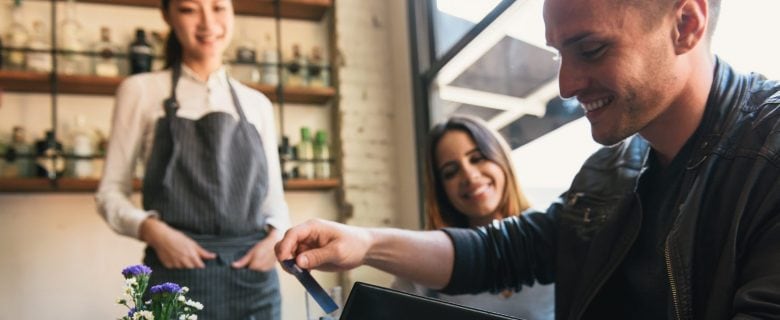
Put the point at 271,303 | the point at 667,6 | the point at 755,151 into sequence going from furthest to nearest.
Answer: the point at 271,303 → the point at 667,6 → the point at 755,151

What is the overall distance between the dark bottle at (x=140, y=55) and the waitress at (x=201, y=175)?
0.83 m

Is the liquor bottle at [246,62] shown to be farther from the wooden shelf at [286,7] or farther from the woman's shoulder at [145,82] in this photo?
the woman's shoulder at [145,82]

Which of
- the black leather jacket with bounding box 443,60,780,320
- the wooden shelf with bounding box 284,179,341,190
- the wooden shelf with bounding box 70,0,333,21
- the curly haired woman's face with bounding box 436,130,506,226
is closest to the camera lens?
the black leather jacket with bounding box 443,60,780,320

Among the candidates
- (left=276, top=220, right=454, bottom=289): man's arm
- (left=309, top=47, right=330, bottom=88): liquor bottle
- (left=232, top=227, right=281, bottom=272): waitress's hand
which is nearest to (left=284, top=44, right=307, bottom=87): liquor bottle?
(left=309, top=47, right=330, bottom=88): liquor bottle

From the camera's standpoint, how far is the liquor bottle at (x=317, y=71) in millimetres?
2512

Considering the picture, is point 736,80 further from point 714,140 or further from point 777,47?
point 777,47

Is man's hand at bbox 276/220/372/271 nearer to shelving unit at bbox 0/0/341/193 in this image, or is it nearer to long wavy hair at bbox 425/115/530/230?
long wavy hair at bbox 425/115/530/230

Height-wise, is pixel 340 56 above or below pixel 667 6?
above

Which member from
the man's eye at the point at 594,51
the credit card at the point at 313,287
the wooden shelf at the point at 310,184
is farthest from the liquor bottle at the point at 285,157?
the man's eye at the point at 594,51

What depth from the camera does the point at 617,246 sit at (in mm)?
896

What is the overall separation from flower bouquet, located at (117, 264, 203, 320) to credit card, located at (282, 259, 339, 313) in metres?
0.21

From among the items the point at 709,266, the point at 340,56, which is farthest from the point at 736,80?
the point at 340,56

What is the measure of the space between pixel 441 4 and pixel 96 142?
139 cm

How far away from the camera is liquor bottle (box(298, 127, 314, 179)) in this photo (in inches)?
95.3
